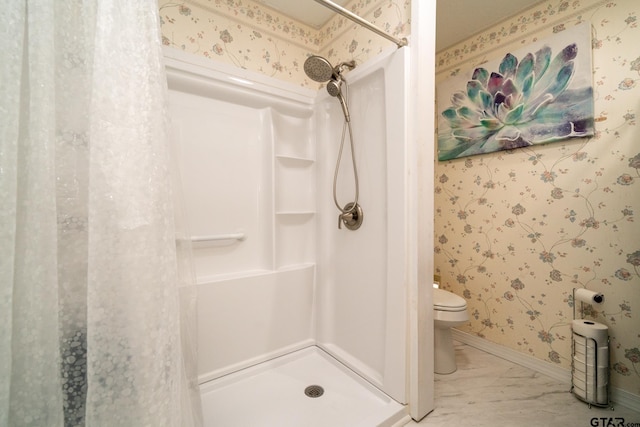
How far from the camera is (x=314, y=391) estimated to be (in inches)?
48.1

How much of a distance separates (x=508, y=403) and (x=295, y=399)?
3.33 feet

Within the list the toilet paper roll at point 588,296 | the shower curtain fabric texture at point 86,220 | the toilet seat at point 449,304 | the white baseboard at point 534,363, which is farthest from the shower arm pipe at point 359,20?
the white baseboard at point 534,363

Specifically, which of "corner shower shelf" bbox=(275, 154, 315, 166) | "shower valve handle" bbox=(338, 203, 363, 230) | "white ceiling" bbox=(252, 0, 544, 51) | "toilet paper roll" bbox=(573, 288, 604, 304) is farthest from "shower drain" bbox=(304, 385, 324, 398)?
"white ceiling" bbox=(252, 0, 544, 51)

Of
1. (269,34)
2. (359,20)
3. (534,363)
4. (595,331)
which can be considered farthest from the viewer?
(269,34)

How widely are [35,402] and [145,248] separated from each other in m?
0.29

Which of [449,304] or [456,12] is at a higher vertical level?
[456,12]

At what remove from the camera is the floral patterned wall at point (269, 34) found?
123 centimetres

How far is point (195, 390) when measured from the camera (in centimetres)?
73

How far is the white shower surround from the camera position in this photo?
3.66 ft

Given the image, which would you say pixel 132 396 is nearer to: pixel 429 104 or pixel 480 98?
pixel 429 104

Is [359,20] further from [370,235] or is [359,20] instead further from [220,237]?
[220,237]

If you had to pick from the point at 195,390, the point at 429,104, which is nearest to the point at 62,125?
the point at 195,390

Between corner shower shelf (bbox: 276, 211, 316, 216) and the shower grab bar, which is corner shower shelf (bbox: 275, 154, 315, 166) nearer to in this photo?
corner shower shelf (bbox: 276, 211, 316, 216)

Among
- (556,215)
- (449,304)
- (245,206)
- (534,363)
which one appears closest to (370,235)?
(449,304)
